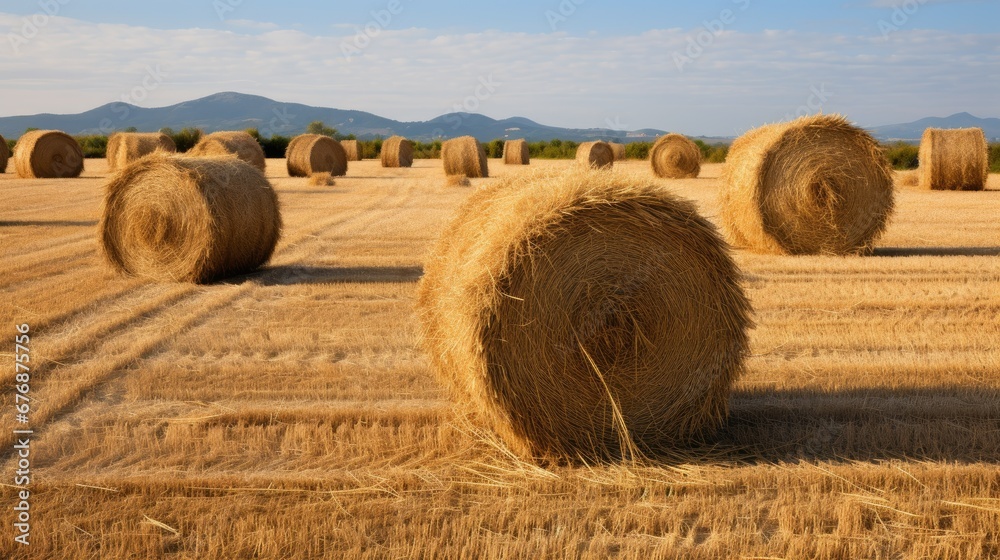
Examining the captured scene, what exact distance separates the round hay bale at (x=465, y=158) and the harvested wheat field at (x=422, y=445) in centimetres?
1984

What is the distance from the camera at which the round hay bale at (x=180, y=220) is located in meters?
10.7

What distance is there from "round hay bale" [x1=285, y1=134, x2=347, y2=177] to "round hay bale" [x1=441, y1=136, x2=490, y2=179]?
3.60 meters

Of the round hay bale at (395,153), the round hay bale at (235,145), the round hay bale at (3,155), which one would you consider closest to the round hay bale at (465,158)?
the round hay bale at (235,145)

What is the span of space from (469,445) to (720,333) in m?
1.53

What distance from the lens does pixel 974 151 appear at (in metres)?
22.0

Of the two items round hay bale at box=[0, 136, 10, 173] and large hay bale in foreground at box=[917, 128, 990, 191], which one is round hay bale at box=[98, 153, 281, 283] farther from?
round hay bale at box=[0, 136, 10, 173]

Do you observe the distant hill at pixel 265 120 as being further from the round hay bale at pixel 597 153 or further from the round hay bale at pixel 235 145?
the round hay bale at pixel 235 145

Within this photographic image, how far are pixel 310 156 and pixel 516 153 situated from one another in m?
11.7

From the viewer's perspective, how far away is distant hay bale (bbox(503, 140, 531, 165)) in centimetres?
3900

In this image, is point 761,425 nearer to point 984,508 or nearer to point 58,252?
point 984,508

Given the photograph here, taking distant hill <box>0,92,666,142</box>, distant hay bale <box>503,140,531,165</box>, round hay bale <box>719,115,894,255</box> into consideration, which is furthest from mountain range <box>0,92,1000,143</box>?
round hay bale <box>719,115,894,255</box>

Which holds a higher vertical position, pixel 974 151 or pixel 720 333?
pixel 974 151

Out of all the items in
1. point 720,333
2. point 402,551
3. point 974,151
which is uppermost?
point 974,151

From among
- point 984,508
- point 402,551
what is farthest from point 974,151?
point 402,551
